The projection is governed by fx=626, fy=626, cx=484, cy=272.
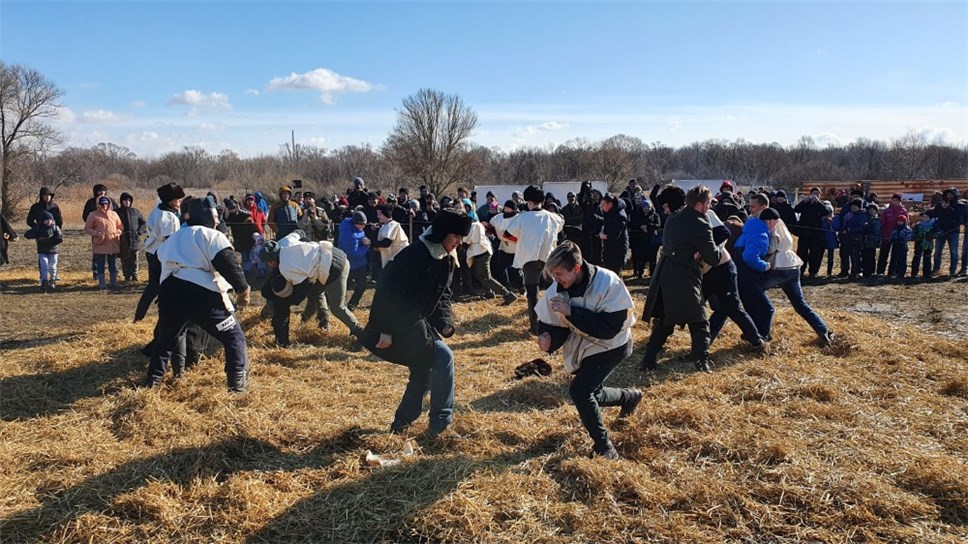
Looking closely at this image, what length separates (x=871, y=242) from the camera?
13383 millimetres

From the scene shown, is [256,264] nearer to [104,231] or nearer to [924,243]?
[104,231]

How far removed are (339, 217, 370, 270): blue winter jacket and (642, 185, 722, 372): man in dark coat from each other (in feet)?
16.8

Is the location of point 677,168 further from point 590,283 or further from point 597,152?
point 590,283

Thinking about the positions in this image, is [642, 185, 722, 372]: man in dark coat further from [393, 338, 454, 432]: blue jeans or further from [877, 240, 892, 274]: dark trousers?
[877, 240, 892, 274]: dark trousers

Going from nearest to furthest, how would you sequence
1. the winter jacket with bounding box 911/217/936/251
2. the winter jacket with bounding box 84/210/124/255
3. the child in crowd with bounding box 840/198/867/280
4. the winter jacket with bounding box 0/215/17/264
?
the winter jacket with bounding box 0/215/17/264 → the winter jacket with bounding box 84/210/124/255 → the winter jacket with bounding box 911/217/936/251 → the child in crowd with bounding box 840/198/867/280

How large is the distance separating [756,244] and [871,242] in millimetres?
8023

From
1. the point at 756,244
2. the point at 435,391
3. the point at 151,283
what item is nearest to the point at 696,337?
the point at 756,244

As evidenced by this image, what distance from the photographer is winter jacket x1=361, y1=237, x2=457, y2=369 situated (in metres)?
4.68

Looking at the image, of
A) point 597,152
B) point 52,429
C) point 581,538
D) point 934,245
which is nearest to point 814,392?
point 581,538

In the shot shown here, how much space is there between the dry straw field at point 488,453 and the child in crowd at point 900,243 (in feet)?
22.4

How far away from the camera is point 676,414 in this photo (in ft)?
17.3

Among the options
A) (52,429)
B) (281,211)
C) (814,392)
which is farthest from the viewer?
(281,211)

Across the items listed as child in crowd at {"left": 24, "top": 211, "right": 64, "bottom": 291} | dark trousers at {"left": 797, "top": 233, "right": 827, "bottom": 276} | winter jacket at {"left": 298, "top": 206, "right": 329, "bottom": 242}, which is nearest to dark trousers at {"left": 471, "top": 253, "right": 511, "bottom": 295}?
winter jacket at {"left": 298, "top": 206, "right": 329, "bottom": 242}

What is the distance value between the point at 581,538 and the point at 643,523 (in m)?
0.41
